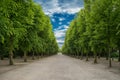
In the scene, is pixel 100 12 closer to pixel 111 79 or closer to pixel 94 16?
pixel 94 16

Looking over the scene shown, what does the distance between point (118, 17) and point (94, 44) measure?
955 centimetres

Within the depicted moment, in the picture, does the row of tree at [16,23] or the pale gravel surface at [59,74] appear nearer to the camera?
the pale gravel surface at [59,74]

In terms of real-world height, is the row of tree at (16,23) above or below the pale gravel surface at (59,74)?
above

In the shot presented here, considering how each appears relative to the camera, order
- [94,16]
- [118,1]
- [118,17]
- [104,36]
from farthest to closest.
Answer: [94,16] → [104,36] → [118,17] → [118,1]

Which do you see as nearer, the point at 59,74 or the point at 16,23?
the point at 59,74

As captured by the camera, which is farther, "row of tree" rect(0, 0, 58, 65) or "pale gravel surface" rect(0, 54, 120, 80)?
"row of tree" rect(0, 0, 58, 65)

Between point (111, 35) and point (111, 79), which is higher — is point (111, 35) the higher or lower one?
the higher one

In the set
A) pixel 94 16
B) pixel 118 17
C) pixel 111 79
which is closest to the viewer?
pixel 111 79

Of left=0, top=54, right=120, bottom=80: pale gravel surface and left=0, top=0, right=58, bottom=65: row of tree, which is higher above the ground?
left=0, top=0, right=58, bottom=65: row of tree

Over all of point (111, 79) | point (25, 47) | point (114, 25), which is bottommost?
point (111, 79)

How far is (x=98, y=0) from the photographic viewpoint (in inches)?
1357

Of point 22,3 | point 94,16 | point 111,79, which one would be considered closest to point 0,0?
point 111,79

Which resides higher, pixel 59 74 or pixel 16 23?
A: pixel 16 23

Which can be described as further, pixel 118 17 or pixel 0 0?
pixel 118 17
